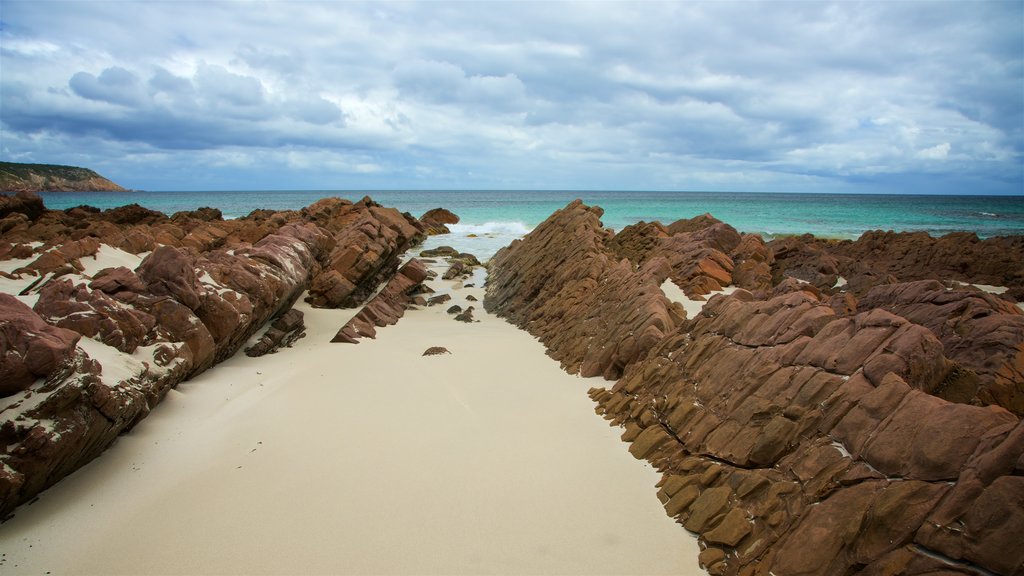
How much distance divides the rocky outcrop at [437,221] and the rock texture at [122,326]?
1207 inches

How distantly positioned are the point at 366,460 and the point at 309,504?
99cm

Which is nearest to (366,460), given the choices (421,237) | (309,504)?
(309,504)

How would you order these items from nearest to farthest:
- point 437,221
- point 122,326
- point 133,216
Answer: point 122,326 < point 133,216 < point 437,221

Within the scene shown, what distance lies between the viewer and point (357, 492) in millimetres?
5973

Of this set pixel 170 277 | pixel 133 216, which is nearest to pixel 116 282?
pixel 170 277

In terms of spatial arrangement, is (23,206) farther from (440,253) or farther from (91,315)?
(91,315)

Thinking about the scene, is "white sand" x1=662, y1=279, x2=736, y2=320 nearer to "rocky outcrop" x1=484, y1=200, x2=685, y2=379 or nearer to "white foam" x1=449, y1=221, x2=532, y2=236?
"rocky outcrop" x1=484, y1=200, x2=685, y2=379

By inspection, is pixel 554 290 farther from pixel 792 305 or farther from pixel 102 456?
pixel 102 456

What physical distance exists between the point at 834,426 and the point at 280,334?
10.4 meters

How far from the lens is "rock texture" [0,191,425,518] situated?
18.1ft

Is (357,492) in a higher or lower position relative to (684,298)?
lower

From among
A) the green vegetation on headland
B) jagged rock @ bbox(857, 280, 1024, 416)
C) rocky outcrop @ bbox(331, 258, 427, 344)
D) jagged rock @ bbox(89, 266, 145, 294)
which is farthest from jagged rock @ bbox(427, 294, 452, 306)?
the green vegetation on headland

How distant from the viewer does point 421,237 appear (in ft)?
69.3

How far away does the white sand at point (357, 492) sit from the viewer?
16.3 ft
